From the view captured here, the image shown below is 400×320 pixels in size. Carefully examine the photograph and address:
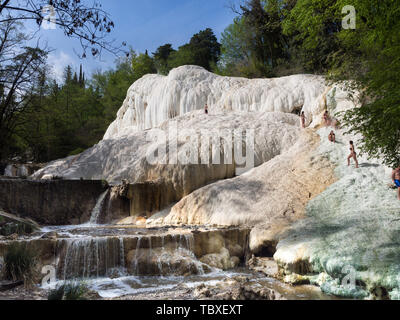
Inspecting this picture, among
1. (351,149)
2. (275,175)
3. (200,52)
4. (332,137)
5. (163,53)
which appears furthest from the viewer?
(163,53)

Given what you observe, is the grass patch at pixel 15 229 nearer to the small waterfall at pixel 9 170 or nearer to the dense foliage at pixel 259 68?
the dense foliage at pixel 259 68

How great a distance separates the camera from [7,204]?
12.8 metres

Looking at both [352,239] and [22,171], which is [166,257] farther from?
[22,171]

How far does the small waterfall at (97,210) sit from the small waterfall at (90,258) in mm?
6001

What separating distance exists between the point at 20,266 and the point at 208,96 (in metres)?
16.1

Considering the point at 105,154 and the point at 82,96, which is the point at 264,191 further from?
the point at 82,96

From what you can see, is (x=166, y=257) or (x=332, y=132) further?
(x=332, y=132)

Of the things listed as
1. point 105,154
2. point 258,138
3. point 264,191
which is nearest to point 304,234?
point 264,191

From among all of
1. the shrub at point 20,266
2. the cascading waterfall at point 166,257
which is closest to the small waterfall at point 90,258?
the cascading waterfall at point 166,257

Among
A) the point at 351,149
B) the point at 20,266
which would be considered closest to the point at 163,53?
the point at 351,149

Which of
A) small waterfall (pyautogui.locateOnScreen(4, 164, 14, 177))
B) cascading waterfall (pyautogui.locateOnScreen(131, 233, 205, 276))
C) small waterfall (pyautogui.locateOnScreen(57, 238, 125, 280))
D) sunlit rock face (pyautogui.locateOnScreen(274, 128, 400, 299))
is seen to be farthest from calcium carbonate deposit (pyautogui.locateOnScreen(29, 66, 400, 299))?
small waterfall (pyautogui.locateOnScreen(4, 164, 14, 177))

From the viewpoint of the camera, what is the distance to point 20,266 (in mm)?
5992
